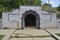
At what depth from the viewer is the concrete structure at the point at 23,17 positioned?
21.5 m

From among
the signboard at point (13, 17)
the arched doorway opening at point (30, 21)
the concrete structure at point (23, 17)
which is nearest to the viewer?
the concrete structure at point (23, 17)

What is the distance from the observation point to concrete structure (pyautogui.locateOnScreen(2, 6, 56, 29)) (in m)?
Answer: 21.5

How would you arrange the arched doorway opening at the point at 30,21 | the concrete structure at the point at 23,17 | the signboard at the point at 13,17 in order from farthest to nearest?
the arched doorway opening at the point at 30,21, the signboard at the point at 13,17, the concrete structure at the point at 23,17

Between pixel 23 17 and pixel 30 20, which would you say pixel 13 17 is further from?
pixel 30 20

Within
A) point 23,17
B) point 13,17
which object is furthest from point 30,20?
point 13,17

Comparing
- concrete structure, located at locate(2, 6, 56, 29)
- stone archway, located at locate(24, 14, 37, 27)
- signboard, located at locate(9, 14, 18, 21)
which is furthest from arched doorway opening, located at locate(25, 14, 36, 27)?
signboard, located at locate(9, 14, 18, 21)

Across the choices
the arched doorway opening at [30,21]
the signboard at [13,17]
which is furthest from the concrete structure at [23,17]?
the arched doorway opening at [30,21]

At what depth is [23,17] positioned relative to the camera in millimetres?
21688

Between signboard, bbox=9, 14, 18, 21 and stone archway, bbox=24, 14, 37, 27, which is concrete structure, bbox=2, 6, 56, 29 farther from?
stone archway, bbox=24, 14, 37, 27

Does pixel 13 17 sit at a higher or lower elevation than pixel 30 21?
higher

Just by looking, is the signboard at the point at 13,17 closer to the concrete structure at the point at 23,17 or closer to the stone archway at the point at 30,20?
the concrete structure at the point at 23,17

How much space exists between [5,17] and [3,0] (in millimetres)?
17152

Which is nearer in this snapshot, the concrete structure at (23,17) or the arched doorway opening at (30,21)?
the concrete structure at (23,17)

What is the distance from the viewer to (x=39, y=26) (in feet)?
71.5
